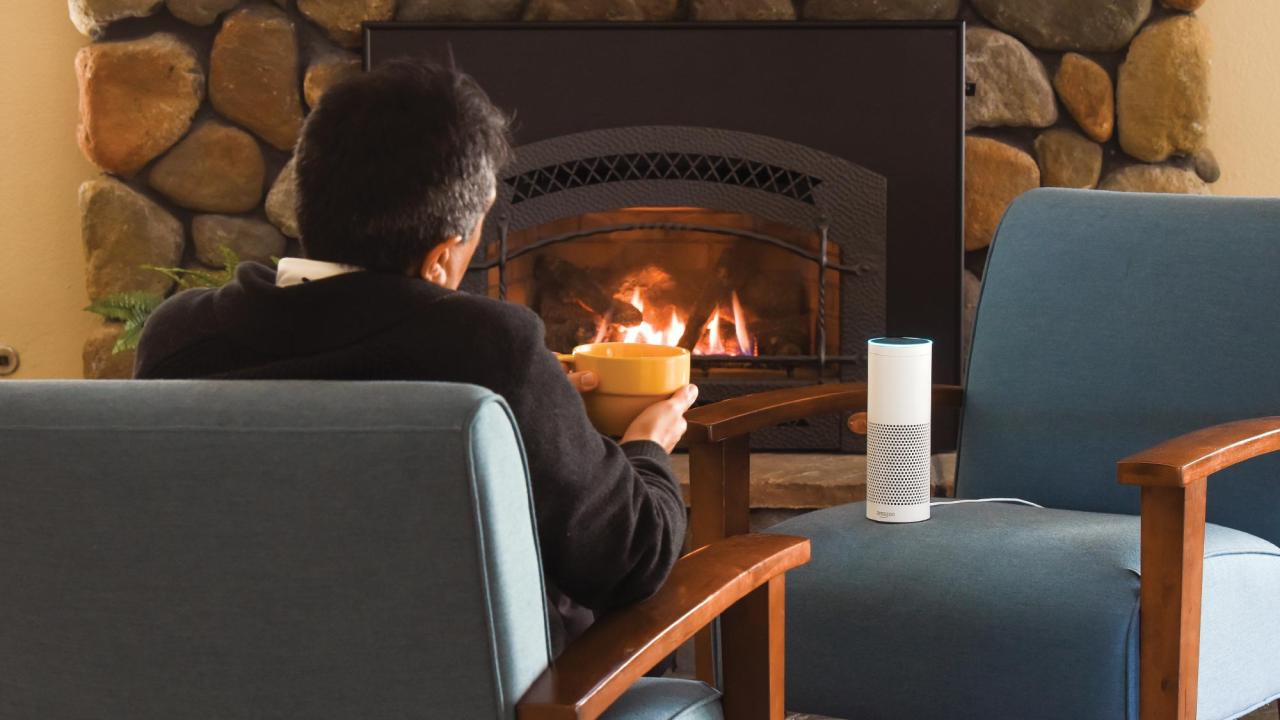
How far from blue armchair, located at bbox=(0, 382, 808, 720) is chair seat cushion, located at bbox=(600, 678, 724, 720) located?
0.21 m

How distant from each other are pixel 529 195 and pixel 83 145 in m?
0.95

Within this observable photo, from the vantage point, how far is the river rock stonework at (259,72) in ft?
10.0

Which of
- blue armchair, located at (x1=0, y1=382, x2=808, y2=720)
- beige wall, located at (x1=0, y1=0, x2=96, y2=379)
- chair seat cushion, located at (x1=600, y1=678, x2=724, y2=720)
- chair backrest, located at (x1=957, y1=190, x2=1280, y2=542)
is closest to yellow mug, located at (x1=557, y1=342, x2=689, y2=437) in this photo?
chair seat cushion, located at (x1=600, y1=678, x2=724, y2=720)

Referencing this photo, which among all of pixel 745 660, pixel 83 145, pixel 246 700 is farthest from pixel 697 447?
pixel 83 145

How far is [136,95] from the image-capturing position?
3062mm

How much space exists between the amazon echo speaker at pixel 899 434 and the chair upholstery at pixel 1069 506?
0.04 m

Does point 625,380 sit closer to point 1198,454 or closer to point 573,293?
point 1198,454

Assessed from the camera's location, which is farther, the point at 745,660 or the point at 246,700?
the point at 745,660

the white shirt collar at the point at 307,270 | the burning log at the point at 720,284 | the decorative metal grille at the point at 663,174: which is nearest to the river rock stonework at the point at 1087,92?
the decorative metal grille at the point at 663,174

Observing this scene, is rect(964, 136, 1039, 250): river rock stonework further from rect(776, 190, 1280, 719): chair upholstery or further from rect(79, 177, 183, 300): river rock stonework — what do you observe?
rect(79, 177, 183, 300): river rock stonework

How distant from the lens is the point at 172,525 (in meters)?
0.97

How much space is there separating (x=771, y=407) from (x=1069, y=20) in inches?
56.7

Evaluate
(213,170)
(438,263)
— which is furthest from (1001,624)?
(213,170)

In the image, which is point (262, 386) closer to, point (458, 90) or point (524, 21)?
point (458, 90)
